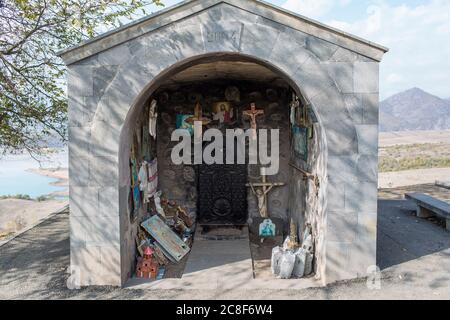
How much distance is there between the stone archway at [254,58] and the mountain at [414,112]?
109 metres

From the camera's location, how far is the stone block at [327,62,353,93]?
18.2 feet

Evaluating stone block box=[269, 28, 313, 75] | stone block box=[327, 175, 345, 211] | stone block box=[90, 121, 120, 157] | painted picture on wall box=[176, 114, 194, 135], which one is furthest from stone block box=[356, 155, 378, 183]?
painted picture on wall box=[176, 114, 194, 135]

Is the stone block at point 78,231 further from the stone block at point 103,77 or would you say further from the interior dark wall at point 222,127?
the interior dark wall at point 222,127

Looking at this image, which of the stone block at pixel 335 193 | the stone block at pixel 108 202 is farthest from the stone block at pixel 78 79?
the stone block at pixel 335 193

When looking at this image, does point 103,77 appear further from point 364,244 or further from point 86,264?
point 364,244

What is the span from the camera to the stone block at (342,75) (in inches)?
218

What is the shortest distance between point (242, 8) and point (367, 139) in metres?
2.52

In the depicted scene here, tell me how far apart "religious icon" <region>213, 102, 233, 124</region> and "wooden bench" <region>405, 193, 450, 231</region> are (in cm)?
490

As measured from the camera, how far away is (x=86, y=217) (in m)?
5.59

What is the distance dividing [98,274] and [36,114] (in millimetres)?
4252

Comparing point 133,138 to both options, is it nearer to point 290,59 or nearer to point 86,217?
point 86,217

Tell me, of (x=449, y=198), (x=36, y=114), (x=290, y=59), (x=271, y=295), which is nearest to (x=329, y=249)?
(x=271, y=295)

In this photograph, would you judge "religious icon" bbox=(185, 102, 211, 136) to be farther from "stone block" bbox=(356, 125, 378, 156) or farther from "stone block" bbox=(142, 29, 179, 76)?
"stone block" bbox=(356, 125, 378, 156)

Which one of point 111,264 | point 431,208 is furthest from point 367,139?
point 431,208
